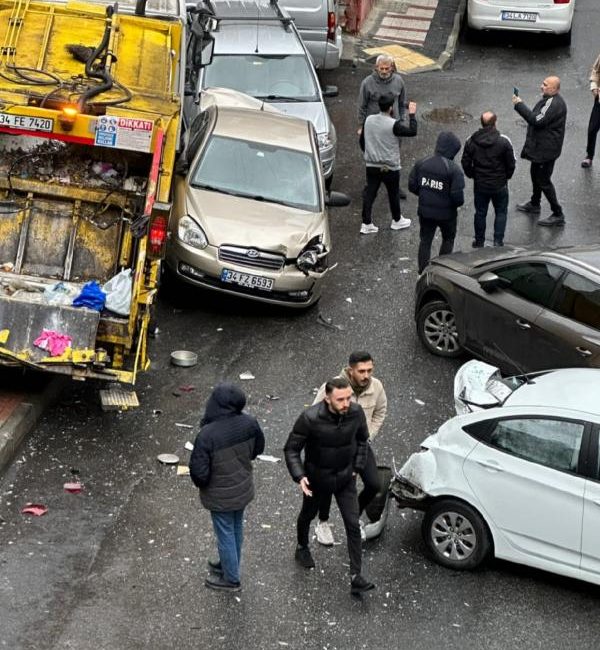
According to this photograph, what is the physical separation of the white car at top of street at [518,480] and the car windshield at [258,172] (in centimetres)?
509

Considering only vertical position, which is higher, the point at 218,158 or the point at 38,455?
the point at 218,158

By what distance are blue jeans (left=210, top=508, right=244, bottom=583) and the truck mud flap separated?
2531 millimetres

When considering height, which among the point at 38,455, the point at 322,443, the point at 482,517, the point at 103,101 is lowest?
the point at 38,455

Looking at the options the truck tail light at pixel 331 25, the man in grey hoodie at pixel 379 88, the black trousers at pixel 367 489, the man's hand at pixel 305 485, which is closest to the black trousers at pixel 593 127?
the man in grey hoodie at pixel 379 88

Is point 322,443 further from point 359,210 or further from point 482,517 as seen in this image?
point 359,210

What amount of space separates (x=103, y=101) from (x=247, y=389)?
296 centimetres

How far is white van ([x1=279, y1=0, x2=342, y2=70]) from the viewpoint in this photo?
809 inches

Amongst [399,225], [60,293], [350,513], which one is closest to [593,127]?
[399,225]

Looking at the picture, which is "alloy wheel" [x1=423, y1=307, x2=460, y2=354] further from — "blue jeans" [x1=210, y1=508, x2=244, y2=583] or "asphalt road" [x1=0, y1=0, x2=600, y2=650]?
"blue jeans" [x1=210, y1=508, x2=244, y2=583]

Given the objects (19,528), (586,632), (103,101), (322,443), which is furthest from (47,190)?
(586,632)

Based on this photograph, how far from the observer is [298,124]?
15.2 metres

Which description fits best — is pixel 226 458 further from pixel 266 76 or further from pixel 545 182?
pixel 266 76

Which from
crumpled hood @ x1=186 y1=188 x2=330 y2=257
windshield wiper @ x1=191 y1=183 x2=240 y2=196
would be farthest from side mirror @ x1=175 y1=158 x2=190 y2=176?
crumpled hood @ x1=186 y1=188 x2=330 y2=257

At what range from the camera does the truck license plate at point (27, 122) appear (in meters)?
11.4
